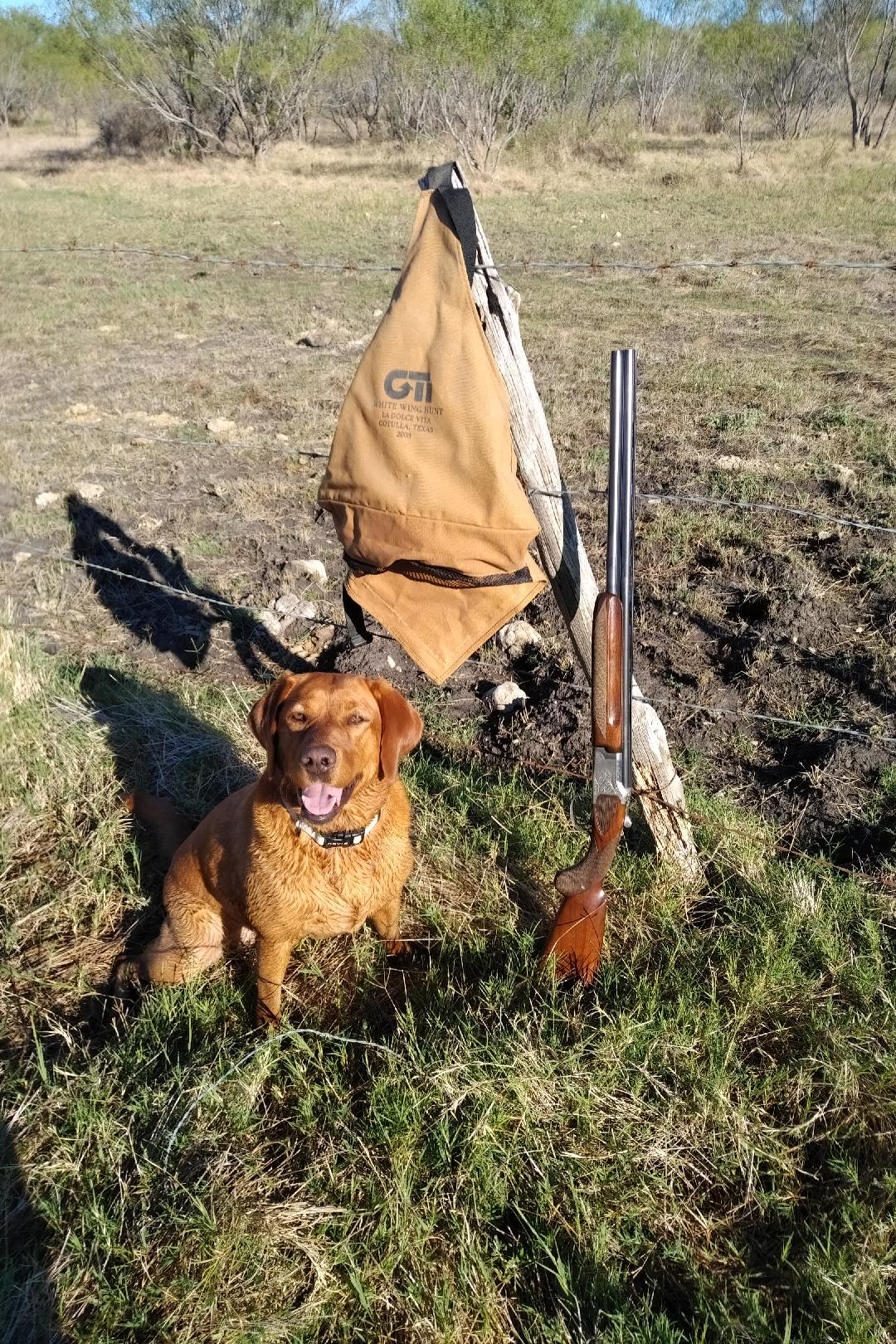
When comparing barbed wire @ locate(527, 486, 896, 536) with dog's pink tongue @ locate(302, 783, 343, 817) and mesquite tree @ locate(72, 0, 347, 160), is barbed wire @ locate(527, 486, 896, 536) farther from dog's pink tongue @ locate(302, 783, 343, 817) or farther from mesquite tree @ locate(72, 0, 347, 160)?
mesquite tree @ locate(72, 0, 347, 160)

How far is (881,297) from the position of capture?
11.4 m

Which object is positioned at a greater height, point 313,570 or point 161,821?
point 313,570

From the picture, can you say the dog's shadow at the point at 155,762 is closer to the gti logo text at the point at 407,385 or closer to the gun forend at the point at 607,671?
the gun forend at the point at 607,671

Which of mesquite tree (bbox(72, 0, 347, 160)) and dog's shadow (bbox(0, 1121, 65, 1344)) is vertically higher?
mesquite tree (bbox(72, 0, 347, 160))

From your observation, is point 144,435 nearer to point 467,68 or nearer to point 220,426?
point 220,426

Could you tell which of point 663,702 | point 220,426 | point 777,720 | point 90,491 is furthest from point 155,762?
point 220,426

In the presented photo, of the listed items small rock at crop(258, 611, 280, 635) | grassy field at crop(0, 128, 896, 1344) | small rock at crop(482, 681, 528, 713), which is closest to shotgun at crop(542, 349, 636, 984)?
grassy field at crop(0, 128, 896, 1344)

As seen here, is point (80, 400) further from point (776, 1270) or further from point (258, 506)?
point (776, 1270)

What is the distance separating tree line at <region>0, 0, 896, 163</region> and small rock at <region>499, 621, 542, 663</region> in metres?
27.7

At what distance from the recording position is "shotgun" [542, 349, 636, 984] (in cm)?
222

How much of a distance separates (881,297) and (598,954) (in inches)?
475

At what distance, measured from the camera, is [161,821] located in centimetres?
303

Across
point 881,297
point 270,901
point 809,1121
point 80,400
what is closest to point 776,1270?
point 809,1121

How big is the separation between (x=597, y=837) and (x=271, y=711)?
3.24 ft
